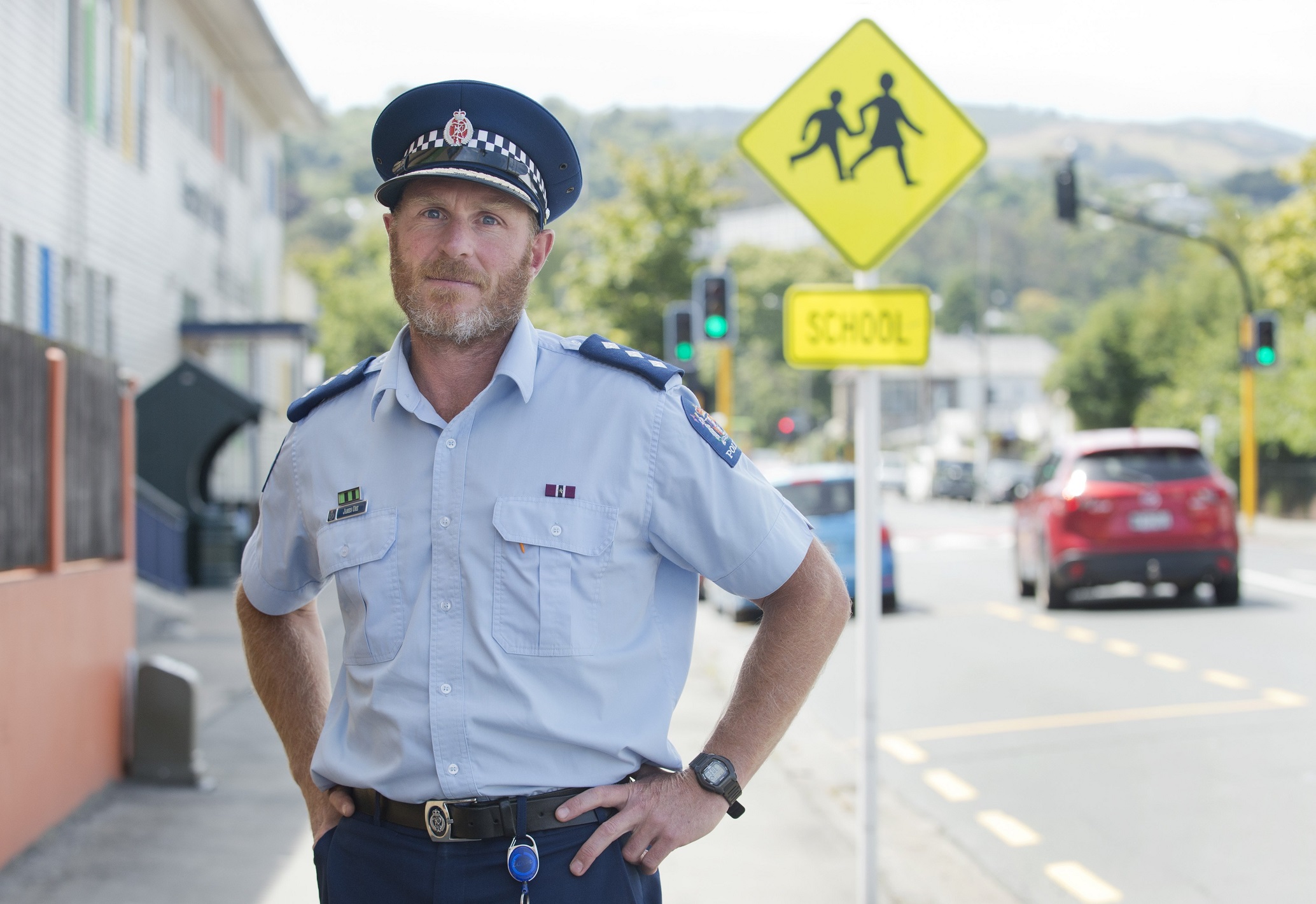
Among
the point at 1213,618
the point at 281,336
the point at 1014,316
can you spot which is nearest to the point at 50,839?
the point at 1213,618

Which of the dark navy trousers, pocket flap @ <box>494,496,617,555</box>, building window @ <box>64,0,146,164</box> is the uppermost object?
building window @ <box>64,0,146,164</box>

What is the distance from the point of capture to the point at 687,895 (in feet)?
18.1

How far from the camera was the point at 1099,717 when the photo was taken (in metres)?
9.04

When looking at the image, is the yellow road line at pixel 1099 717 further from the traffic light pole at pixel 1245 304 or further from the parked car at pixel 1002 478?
the parked car at pixel 1002 478

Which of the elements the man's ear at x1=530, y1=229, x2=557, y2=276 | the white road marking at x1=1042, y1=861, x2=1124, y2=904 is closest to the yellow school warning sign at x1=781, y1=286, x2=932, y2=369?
the white road marking at x1=1042, y1=861, x2=1124, y2=904

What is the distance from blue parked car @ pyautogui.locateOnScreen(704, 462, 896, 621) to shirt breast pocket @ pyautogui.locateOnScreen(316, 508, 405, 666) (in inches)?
507

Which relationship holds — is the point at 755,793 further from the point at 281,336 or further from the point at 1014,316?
the point at 1014,316

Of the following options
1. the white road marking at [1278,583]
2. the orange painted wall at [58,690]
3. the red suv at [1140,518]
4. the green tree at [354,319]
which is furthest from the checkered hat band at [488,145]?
the green tree at [354,319]

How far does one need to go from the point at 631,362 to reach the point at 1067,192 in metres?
23.0

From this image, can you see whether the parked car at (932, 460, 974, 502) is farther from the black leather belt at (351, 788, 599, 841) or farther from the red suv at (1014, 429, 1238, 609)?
the black leather belt at (351, 788, 599, 841)

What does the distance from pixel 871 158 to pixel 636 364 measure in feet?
10.4

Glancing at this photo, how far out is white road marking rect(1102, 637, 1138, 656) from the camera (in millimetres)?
11680

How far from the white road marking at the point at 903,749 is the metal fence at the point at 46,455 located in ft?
14.1

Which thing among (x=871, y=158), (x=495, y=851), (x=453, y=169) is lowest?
(x=495, y=851)
